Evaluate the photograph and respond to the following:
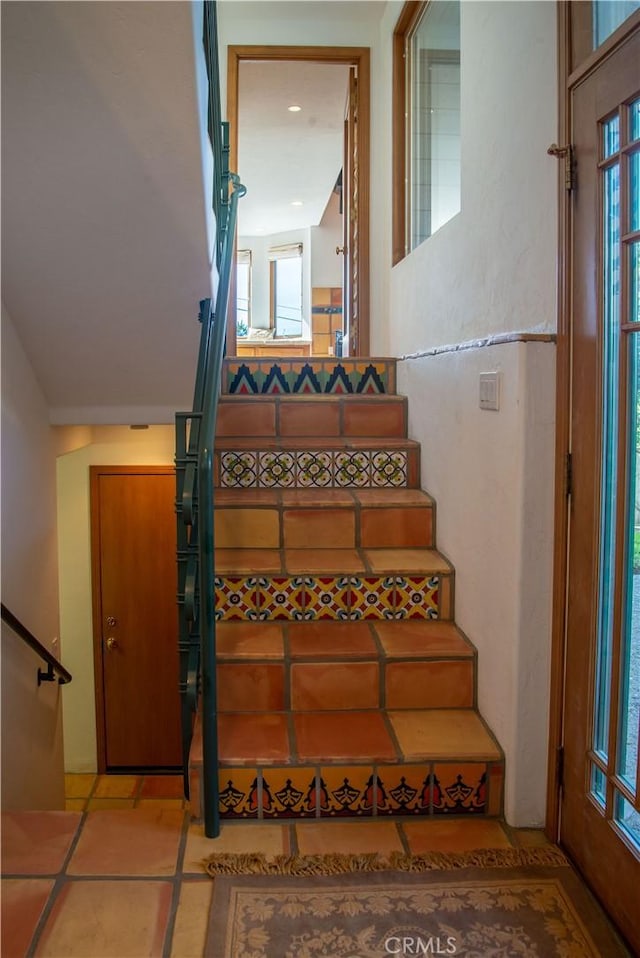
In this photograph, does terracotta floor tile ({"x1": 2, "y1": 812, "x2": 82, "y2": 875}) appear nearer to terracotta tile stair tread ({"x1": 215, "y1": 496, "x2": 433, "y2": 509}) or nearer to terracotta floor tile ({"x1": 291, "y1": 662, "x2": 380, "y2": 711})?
terracotta floor tile ({"x1": 291, "y1": 662, "x2": 380, "y2": 711})

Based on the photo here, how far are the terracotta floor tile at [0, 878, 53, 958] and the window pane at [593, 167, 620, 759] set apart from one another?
1.24m

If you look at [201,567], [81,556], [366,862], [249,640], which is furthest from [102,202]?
[81,556]

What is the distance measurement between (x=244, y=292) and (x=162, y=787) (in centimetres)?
793

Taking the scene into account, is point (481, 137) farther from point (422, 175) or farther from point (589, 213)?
point (422, 175)

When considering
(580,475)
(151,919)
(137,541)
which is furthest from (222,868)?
(137,541)

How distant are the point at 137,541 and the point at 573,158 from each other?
368 centimetres

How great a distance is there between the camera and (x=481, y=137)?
2369 mm

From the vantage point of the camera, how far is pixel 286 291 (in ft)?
35.7

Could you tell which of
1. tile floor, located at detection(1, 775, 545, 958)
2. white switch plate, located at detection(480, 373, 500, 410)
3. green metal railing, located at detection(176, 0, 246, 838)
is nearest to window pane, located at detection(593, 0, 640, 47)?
white switch plate, located at detection(480, 373, 500, 410)

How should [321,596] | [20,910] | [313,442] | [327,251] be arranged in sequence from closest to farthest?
[20,910] → [321,596] → [313,442] → [327,251]

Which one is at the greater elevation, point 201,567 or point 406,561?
point 201,567

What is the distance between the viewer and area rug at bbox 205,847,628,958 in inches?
56.9

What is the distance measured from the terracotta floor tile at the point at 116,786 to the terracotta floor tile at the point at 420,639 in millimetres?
2969

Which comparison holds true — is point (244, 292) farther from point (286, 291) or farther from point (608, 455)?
point (608, 455)
